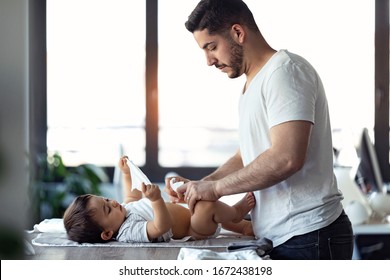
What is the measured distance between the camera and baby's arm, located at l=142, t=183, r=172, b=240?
Answer: 3.48 feet

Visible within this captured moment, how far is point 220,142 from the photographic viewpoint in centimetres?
246

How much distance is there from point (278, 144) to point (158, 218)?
248mm

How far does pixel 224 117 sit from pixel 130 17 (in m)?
0.52

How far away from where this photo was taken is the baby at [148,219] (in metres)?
1.09

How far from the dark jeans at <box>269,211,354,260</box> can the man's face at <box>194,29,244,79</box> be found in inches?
10.5

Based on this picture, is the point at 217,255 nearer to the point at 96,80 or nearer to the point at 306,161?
the point at 306,161

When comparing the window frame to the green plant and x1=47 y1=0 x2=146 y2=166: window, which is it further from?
the green plant

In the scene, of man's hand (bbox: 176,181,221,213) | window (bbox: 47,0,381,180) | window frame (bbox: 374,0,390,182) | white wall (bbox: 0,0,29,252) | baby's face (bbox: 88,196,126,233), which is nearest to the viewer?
white wall (bbox: 0,0,29,252)

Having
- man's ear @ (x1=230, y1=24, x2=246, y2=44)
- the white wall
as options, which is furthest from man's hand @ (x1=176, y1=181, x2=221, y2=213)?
the white wall

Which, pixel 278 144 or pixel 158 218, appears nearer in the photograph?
pixel 278 144

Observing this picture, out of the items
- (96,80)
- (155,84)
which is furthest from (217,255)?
(96,80)

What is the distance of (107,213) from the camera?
1149 mm
